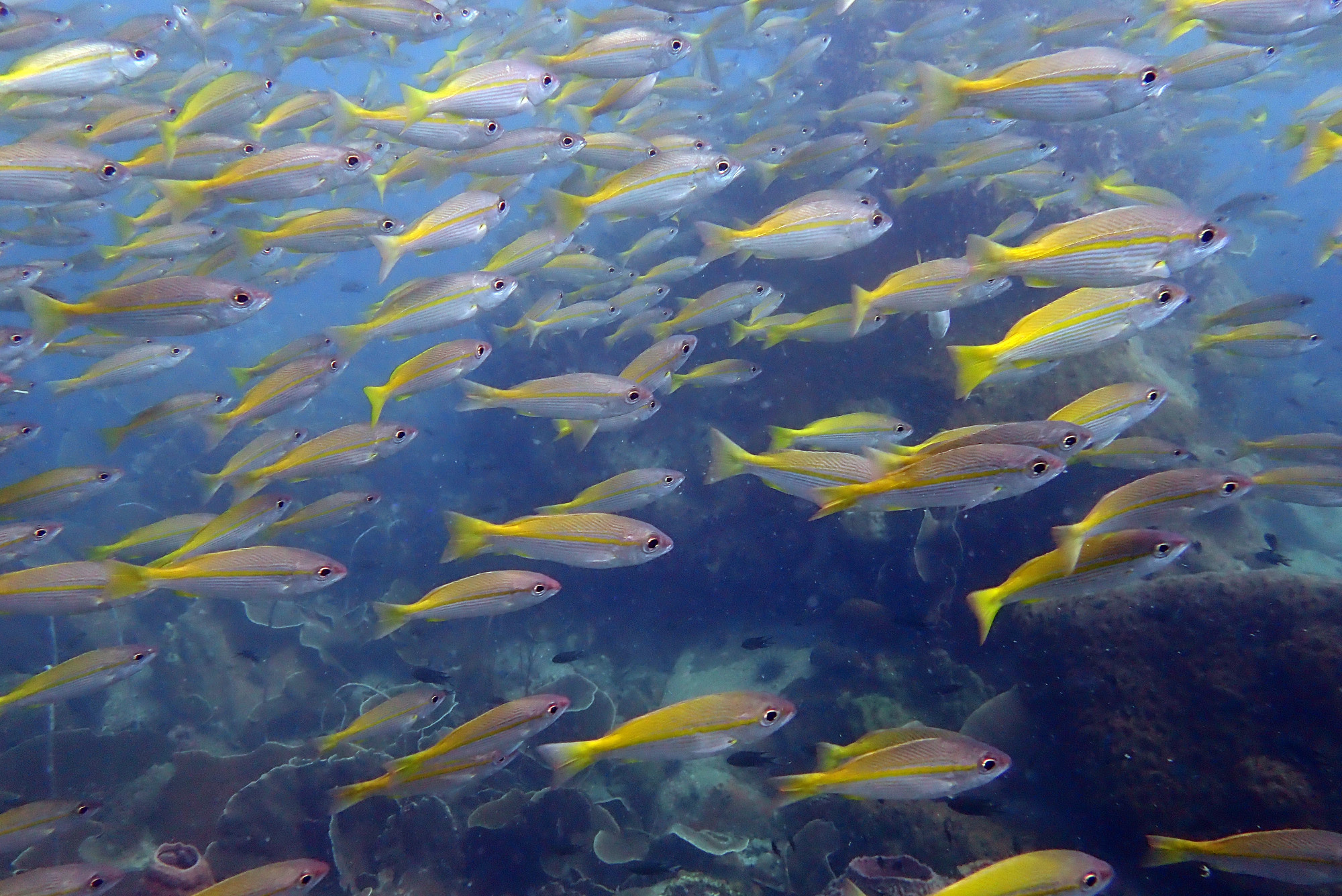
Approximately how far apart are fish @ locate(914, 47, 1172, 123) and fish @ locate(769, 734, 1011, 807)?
352cm

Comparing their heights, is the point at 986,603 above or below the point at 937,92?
below

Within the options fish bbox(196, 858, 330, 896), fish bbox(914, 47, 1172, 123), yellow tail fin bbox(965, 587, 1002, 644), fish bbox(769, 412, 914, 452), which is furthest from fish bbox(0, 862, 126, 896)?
fish bbox(914, 47, 1172, 123)

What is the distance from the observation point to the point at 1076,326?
341 cm

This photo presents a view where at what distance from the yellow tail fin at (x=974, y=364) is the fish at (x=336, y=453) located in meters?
3.73

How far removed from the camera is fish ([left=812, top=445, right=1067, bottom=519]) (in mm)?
3000

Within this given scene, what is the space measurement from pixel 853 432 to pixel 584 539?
2.18 metres

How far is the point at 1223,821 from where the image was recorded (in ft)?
13.3

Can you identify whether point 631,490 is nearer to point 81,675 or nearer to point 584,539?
point 584,539

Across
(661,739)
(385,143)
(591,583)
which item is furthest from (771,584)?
(385,143)

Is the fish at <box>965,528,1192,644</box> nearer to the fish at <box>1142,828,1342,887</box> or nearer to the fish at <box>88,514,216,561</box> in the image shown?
the fish at <box>1142,828,1342,887</box>

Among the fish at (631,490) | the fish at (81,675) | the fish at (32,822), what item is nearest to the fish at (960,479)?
the fish at (631,490)

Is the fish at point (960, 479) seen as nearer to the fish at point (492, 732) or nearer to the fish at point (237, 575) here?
the fish at point (492, 732)

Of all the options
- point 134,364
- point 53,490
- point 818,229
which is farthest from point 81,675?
point 818,229

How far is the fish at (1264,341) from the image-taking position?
5.27m
